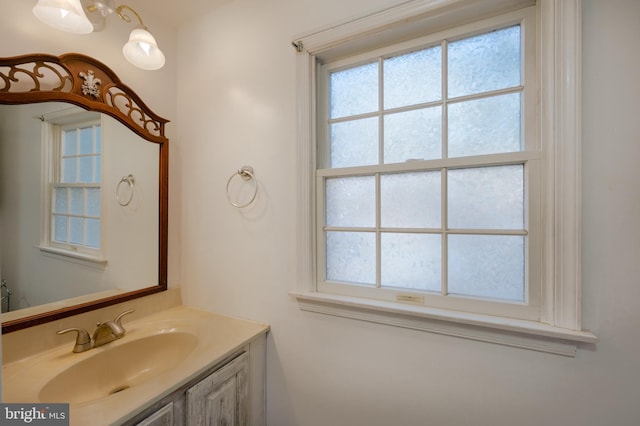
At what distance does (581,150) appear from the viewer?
89 cm

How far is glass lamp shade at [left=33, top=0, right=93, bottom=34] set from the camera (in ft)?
3.21

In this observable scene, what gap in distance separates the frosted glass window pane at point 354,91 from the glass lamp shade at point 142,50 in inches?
32.3

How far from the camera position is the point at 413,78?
3.91 feet

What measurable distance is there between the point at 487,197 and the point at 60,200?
5.73 feet

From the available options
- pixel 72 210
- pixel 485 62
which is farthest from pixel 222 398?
pixel 485 62

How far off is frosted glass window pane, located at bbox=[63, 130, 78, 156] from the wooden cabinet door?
111 centimetres

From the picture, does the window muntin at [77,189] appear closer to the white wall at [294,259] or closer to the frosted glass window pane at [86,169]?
the frosted glass window pane at [86,169]

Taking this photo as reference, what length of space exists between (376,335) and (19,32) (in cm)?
188

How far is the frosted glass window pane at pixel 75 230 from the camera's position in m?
1.22

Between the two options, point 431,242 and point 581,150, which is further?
point 431,242

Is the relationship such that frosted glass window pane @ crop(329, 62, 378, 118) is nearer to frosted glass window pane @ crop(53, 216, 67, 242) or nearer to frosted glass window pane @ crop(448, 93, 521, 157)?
frosted glass window pane @ crop(448, 93, 521, 157)

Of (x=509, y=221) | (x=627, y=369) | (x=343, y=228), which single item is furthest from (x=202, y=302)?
(x=627, y=369)

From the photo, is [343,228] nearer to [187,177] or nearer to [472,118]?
[472,118]

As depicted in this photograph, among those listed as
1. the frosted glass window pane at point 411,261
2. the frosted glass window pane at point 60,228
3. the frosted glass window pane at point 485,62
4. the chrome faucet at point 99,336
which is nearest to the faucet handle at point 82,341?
the chrome faucet at point 99,336
